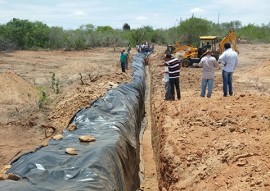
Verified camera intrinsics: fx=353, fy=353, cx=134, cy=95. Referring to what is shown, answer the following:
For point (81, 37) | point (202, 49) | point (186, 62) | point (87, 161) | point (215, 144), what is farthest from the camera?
point (81, 37)

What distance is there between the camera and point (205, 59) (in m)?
A: 9.12

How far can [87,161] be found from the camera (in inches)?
168

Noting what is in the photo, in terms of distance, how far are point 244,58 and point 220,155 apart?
24.4 meters

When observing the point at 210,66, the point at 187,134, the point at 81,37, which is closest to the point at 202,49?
the point at 210,66

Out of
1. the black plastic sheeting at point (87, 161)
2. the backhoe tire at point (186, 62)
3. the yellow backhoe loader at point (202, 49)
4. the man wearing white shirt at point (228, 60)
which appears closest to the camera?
the black plastic sheeting at point (87, 161)

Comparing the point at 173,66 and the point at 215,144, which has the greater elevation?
the point at 173,66

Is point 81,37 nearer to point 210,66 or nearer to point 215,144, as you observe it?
point 210,66

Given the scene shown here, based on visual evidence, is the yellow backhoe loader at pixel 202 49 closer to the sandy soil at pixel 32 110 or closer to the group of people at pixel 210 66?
the sandy soil at pixel 32 110

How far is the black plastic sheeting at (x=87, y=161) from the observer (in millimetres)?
3688

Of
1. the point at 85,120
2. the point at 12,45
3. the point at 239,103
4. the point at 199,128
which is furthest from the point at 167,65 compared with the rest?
the point at 12,45

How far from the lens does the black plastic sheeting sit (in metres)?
3.69

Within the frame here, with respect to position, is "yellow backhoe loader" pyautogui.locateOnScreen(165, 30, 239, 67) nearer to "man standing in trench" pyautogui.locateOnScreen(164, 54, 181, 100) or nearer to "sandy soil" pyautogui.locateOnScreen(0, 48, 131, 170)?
"sandy soil" pyautogui.locateOnScreen(0, 48, 131, 170)

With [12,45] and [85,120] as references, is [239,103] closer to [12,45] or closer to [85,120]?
[85,120]

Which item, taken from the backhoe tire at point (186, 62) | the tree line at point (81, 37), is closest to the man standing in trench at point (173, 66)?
the backhoe tire at point (186, 62)
